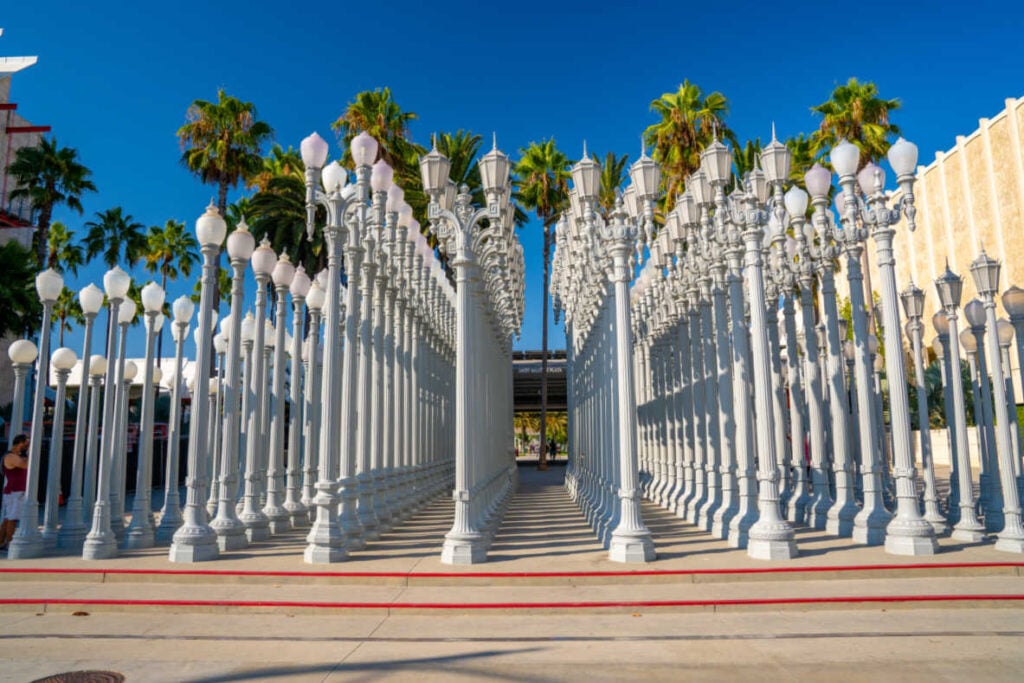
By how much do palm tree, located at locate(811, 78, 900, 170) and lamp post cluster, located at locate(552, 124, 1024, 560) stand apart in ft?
63.2

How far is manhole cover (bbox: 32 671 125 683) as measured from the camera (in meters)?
5.55

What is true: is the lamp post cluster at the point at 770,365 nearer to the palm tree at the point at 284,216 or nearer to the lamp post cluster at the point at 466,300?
the lamp post cluster at the point at 466,300

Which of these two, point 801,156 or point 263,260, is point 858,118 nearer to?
point 801,156

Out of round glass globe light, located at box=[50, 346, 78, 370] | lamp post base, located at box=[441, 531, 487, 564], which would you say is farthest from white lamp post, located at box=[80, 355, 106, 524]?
lamp post base, located at box=[441, 531, 487, 564]

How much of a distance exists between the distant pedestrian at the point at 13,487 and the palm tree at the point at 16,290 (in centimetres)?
1432

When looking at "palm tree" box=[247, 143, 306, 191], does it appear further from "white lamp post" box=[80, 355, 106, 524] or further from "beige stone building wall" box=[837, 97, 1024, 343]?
"beige stone building wall" box=[837, 97, 1024, 343]

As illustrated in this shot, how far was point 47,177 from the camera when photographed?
32.9 meters

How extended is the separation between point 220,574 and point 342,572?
1659 millimetres

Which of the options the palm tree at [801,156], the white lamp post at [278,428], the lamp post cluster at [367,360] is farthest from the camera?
the palm tree at [801,156]

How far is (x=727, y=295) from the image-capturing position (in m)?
14.0

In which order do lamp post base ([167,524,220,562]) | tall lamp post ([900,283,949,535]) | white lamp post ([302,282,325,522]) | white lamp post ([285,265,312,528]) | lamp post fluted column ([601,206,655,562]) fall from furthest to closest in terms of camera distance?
1. white lamp post ([285,265,312,528])
2. white lamp post ([302,282,325,522])
3. tall lamp post ([900,283,949,535])
4. lamp post base ([167,524,220,562])
5. lamp post fluted column ([601,206,655,562])

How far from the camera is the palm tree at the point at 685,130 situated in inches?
1292

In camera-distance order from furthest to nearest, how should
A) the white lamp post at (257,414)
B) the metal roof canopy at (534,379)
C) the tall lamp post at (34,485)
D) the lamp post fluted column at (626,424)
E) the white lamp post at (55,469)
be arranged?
1. the metal roof canopy at (534,379)
2. the white lamp post at (257,414)
3. the white lamp post at (55,469)
4. the tall lamp post at (34,485)
5. the lamp post fluted column at (626,424)

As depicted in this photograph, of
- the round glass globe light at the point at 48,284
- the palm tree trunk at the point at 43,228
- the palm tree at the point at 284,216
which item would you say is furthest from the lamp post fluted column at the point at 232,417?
the palm tree trunk at the point at 43,228
